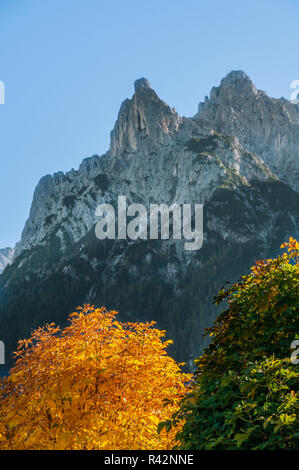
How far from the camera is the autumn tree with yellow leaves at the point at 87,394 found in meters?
9.91

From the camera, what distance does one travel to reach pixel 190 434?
9070mm

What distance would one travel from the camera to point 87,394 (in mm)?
11203

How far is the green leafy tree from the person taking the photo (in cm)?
693

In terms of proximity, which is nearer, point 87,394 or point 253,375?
point 253,375

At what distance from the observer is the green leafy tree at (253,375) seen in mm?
6926

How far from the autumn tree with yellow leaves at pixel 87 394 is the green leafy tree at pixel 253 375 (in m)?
1.52

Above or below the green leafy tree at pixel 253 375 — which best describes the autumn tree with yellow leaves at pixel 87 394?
below

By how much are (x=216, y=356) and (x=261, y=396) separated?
117 inches

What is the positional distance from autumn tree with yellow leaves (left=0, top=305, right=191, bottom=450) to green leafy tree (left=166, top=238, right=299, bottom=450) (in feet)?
4.98

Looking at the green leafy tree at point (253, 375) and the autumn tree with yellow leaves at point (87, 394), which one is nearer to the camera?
the green leafy tree at point (253, 375)

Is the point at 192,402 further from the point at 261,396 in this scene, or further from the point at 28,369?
the point at 28,369

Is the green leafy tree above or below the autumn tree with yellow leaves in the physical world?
above

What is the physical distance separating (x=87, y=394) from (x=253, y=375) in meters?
5.42
